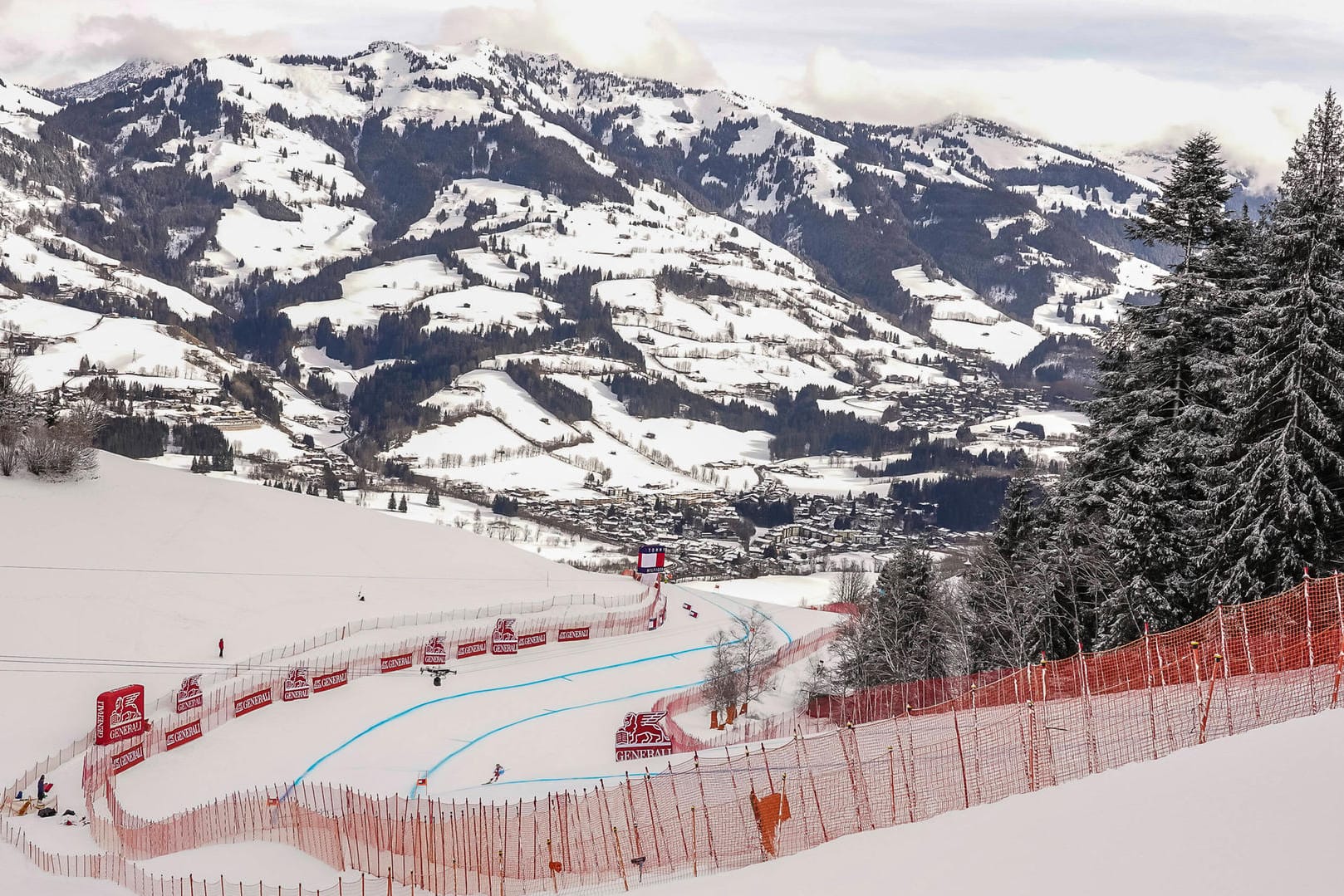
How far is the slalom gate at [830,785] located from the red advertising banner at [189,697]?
1296 cm

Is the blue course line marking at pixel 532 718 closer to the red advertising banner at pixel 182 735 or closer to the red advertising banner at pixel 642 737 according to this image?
the red advertising banner at pixel 642 737

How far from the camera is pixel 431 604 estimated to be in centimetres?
6569

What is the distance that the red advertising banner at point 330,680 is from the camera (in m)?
51.2

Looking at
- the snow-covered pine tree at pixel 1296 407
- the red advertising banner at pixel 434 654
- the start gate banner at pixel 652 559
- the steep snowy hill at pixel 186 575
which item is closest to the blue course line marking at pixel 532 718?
the red advertising banner at pixel 434 654

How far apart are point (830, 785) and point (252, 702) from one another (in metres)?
34.2

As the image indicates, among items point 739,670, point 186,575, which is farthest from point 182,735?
point 739,670

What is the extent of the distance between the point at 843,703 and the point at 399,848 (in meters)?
22.2

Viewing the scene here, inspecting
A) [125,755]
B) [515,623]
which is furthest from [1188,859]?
[515,623]

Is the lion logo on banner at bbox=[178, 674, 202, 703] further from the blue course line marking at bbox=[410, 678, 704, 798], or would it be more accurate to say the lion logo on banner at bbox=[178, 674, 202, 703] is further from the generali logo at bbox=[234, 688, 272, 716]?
the blue course line marking at bbox=[410, 678, 704, 798]

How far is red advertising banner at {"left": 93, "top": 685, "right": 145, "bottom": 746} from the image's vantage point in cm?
4084

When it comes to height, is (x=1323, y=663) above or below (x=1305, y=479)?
below

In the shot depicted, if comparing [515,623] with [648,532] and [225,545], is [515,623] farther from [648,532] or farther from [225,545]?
[648,532]

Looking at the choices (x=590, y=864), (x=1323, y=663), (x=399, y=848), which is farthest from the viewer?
(x=399, y=848)

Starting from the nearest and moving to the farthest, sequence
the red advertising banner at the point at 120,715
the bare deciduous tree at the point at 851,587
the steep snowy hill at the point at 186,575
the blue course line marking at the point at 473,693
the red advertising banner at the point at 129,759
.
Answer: the red advertising banner at the point at 129,759, the red advertising banner at the point at 120,715, the blue course line marking at the point at 473,693, the steep snowy hill at the point at 186,575, the bare deciduous tree at the point at 851,587
